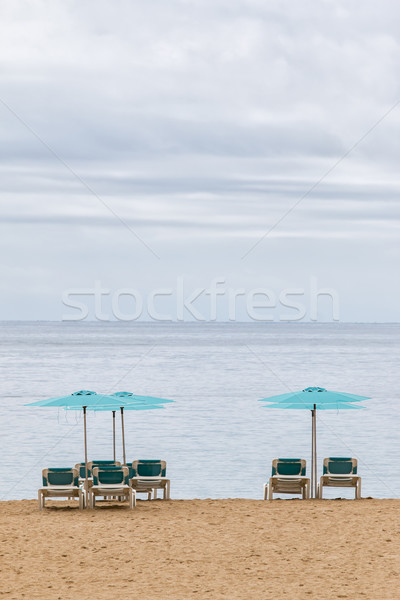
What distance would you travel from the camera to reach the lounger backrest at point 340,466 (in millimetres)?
14211

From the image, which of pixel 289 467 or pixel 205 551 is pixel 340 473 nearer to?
pixel 289 467

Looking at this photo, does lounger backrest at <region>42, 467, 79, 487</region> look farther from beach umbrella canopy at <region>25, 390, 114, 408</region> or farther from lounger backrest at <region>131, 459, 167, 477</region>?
lounger backrest at <region>131, 459, 167, 477</region>

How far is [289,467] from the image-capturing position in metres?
14.1

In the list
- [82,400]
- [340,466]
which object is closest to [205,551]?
[82,400]

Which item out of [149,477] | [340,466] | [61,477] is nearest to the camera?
[61,477]

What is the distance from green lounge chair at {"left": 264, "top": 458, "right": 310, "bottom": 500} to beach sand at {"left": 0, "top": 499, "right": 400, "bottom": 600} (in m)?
0.43

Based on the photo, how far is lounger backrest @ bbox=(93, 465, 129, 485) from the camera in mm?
13117

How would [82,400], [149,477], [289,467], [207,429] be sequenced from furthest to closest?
[207,429] < [149,477] < [289,467] < [82,400]

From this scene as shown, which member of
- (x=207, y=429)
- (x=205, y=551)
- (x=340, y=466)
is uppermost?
(x=340, y=466)

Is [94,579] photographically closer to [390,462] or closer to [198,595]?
[198,595]

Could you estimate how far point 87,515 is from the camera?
41.4ft

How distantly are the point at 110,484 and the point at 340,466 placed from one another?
3859mm

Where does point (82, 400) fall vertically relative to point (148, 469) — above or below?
above

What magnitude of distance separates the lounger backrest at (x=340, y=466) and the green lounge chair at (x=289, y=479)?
0.46m
